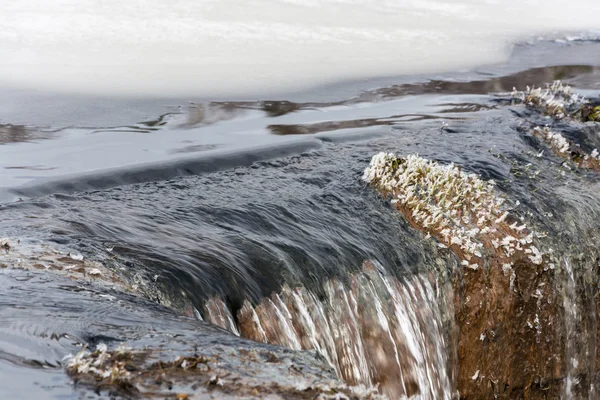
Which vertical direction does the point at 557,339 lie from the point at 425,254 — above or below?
below

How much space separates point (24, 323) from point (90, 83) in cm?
816

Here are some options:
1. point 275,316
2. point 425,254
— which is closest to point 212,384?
point 275,316

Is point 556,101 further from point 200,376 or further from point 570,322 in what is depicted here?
point 200,376

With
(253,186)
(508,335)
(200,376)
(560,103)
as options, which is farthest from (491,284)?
(560,103)

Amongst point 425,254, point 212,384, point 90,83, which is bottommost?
point 425,254

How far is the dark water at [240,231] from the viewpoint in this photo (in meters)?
3.94

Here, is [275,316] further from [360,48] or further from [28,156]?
[360,48]

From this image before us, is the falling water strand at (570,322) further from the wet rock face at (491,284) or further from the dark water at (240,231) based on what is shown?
the dark water at (240,231)

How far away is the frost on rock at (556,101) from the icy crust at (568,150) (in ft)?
4.24

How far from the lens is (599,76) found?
644 inches

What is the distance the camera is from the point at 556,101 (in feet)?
40.6

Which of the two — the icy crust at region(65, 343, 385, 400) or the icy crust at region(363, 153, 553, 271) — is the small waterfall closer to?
the icy crust at region(363, 153, 553, 271)

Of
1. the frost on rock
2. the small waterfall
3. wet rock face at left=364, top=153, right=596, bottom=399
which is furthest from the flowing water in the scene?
the frost on rock

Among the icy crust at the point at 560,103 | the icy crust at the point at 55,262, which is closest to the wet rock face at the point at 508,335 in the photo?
the icy crust at the point at 55,262
